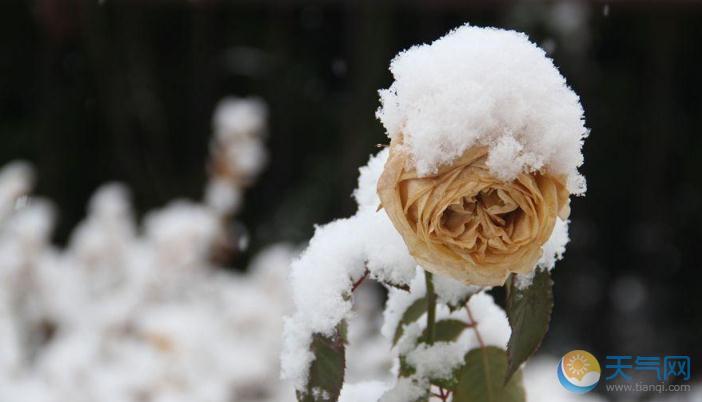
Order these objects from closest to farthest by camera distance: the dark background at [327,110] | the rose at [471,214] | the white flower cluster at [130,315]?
the rose at [471,214] → the white flower cluster at [130,315] → the dark background at [327,110]

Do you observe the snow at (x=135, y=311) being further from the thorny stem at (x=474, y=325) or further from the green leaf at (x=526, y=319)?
the green leaf at (x=526, y=319)

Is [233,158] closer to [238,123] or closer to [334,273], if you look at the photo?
[238,123]

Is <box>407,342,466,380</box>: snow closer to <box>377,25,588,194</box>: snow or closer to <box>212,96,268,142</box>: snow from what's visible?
<box>377,25,588,194</box>: snow

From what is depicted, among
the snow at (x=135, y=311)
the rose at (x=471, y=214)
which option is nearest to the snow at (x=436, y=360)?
the rose at (x=471, y=214)

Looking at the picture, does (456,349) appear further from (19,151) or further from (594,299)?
(19,151)

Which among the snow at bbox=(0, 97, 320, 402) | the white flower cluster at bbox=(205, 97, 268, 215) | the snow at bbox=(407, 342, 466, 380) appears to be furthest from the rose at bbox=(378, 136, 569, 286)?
the white flower cluster at bbox=(205, 97, 268, 215)

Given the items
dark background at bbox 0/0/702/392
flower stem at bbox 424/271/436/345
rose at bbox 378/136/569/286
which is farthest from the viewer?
dark background at bbox 0/0/702/392
